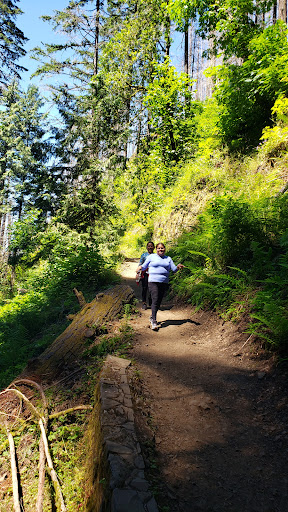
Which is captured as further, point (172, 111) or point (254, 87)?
point (172, 111)

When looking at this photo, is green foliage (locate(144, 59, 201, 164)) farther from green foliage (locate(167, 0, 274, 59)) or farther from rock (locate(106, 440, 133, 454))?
rock (locate(106, 440, 133, 454))

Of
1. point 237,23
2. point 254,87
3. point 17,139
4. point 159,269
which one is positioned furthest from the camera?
point 17,139

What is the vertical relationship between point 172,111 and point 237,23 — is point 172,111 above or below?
below

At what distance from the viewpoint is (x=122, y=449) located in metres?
2.42

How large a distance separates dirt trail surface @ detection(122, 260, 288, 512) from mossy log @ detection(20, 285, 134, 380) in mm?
1147

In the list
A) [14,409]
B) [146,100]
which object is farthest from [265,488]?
[146,100]

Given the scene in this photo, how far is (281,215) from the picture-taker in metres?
5.42

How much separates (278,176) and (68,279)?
789cm

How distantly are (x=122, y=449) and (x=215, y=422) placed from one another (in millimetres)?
1258

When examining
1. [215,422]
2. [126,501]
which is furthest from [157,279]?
[126,501]

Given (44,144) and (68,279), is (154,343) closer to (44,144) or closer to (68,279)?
(68,279)

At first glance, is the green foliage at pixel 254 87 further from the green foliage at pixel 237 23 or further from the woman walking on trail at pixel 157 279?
the woman walking on trail at pixel 157 279

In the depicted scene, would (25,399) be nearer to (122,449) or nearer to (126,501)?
(122,449)

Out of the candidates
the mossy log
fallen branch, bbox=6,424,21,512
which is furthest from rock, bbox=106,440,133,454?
the mossy log
